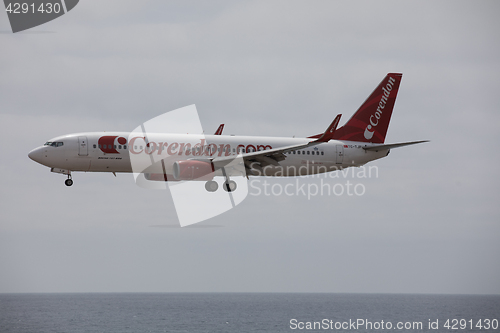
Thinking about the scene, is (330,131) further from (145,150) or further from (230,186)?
(145,150)

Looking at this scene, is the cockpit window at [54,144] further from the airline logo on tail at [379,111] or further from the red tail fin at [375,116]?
the airline logo on tail at [379,111]

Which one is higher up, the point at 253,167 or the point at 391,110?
the point at 391,110

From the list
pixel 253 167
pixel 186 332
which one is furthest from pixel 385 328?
pixel 253 167

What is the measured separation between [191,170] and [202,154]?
288 centimetres

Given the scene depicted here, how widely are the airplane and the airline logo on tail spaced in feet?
8.15

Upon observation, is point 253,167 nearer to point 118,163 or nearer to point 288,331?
point 118,163

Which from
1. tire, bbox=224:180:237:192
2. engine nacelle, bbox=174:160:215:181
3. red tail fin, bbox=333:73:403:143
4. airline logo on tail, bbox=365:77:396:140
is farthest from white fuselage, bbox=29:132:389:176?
airline logo on tail, bbox=365:77:396:140

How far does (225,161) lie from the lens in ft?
153

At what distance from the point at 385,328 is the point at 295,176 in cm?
12391

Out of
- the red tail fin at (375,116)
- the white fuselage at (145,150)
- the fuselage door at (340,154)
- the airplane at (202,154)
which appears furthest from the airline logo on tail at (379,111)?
the white fuselage at (145,150)

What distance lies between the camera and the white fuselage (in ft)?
150

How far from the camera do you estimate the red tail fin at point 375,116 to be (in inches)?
2242

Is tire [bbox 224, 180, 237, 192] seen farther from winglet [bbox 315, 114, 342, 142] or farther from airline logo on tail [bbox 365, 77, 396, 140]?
airline logo on tail [bbox 365, 77, 396, 140]

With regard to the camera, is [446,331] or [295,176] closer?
[295,176]
